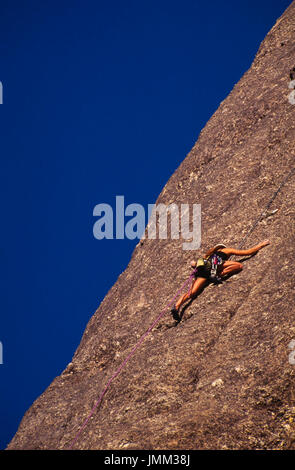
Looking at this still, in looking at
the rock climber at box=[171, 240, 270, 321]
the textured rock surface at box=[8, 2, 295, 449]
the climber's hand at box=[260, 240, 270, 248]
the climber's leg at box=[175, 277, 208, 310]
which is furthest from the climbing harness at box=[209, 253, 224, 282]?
the climber's hand at box=[260, 240, 270, 248]

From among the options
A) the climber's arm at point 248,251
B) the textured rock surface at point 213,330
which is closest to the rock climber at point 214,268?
the climber's arm at point 248,251

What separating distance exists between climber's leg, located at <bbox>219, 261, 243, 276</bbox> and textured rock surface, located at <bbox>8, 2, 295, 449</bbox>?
31cm

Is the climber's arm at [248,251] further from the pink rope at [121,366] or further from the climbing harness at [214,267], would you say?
the pink rope at [121,366]

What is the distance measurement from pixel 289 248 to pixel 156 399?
3944 mm

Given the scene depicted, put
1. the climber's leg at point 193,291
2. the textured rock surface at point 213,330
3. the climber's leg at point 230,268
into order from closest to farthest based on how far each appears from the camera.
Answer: the textured rock surface at point 213,330 < the climber's leg at point 230,268 < the climber's leg at point 193,291

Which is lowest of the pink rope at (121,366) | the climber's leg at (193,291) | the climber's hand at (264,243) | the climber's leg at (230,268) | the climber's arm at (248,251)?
the pink rope at (121,366)

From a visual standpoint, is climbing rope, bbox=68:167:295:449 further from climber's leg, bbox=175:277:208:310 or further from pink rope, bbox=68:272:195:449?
climber's leg, bbox=175:277:208:310

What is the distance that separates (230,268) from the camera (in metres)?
9.91

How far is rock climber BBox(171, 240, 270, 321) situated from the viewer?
9930 millimetres

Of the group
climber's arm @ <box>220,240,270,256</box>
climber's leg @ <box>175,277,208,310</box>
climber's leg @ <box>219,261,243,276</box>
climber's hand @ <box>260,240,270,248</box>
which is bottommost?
climber's leg @ <box>175,277,208,310</box>

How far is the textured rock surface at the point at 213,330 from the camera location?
671 cm

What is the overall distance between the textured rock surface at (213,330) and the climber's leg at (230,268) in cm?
31
